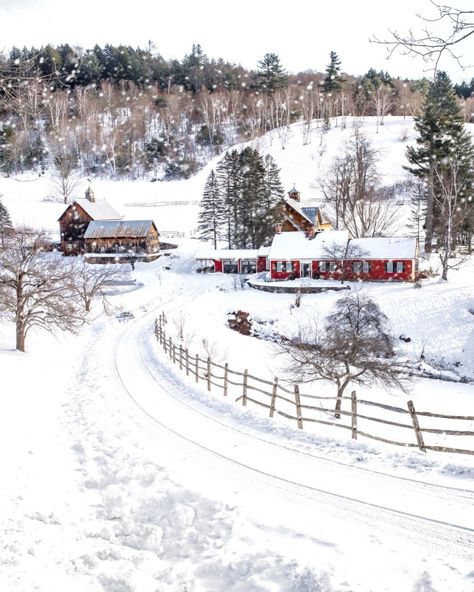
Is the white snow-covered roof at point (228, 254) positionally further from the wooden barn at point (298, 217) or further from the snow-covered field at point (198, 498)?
the snow-covered field at point (198, 498)

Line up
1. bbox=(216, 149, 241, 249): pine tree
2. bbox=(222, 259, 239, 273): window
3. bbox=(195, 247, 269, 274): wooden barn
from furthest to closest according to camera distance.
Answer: bbox=(216, 149, 241, 249): pine tree, bbox=(222, 259, 239, 273): window, bbox=(195, 247, 269, 274): wooden barn

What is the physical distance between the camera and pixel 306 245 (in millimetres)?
47812

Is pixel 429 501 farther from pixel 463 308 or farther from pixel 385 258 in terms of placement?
pixel 385 258

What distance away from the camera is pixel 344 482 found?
898cm

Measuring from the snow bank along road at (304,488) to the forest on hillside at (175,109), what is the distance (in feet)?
266

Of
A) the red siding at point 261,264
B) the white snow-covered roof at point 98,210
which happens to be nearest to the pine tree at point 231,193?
the red siding at point 261,264

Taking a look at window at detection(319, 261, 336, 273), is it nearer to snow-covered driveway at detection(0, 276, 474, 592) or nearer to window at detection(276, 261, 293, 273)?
window at detection(276, 261, 293, 273)

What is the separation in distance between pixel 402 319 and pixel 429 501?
28049 mm

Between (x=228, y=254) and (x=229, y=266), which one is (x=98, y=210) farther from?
(x=229, y=266)

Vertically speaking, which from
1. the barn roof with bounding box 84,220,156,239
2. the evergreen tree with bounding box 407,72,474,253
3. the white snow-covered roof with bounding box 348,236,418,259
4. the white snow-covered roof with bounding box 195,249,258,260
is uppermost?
the evergreen tree with bounding box 407,72,474,253

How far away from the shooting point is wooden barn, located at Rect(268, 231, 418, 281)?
→ 44219 millimetres

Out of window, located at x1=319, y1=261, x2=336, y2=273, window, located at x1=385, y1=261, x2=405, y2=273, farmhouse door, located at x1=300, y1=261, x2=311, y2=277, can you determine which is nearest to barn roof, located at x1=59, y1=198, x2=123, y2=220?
farmhouse door, located at x1=300, y1=261, x2=311, y2=277

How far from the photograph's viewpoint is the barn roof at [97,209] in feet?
213

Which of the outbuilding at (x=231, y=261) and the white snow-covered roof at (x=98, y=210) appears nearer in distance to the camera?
the outbuilding at (x=231, y=261)
